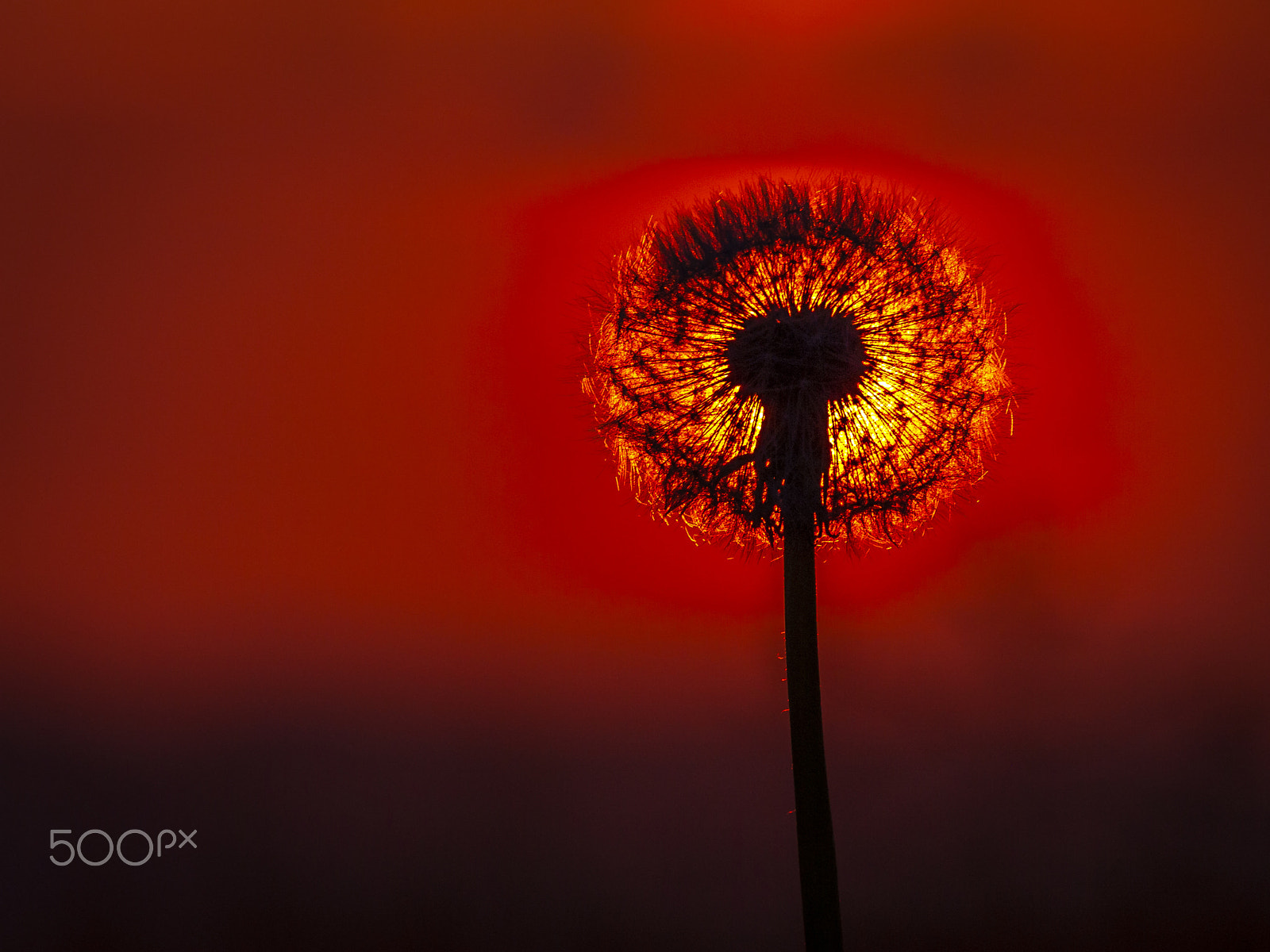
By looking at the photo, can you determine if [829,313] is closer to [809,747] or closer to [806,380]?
[806,380]

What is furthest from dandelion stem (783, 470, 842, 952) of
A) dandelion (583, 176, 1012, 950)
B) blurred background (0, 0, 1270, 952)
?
blurred background (0, 0, 1270, 952)

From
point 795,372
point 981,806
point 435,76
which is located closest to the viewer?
point 795,372

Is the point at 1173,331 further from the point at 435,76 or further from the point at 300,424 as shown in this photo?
the point at 300,424

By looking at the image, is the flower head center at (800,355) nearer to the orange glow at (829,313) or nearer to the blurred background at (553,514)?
the orange glow at (829,313)

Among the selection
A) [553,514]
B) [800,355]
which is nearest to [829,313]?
[800,355]

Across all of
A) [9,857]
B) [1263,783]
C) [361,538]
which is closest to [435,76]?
[361,538]

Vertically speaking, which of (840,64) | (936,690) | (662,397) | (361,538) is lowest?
(936,690)
